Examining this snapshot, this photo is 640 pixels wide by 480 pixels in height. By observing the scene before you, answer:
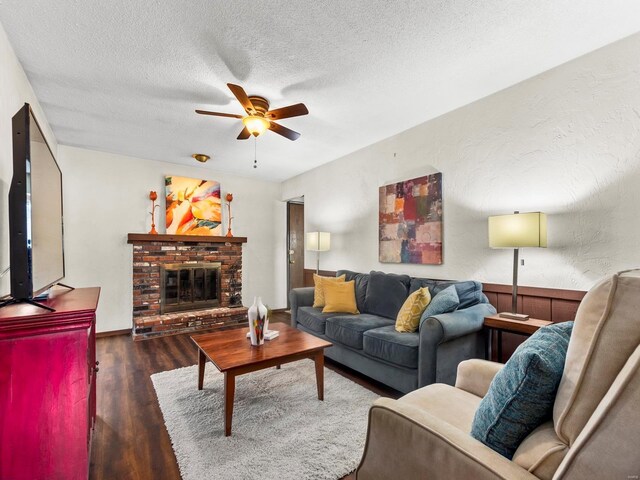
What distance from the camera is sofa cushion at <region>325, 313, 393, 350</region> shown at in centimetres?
273

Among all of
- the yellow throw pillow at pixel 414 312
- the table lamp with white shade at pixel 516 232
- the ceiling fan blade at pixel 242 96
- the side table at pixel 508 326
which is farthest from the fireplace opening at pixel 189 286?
the table lamp with white shade at pixel 516 232

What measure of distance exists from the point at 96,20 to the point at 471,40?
2373 mm

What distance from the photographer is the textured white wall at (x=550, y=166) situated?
80.1 inches

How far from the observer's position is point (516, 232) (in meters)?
2.21

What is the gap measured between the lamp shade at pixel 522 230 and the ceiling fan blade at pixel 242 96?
6.90 ft

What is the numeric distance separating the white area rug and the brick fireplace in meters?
1.64

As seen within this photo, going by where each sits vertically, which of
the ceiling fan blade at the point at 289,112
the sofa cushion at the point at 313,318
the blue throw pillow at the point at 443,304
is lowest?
the sofa cushion at the point at 313,318

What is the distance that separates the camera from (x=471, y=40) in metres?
2.01

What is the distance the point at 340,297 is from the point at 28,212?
8.77 feet

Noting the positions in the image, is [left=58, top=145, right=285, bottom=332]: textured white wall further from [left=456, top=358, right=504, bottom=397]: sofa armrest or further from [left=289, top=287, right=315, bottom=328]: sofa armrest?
[left=456, top=358, right=504, bottom=397]: sofa armrest

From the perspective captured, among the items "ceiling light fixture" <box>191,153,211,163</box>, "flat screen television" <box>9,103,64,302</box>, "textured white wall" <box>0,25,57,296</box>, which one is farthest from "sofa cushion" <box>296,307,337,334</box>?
"ceiling light fixture" <box>191,153,211,163</box>

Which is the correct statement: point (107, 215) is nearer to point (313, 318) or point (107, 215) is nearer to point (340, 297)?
point (313, 318)

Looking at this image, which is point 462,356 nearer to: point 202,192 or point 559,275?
point 559,275

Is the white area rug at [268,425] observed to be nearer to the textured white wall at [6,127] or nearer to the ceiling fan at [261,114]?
the textured white wall at [6,127]
